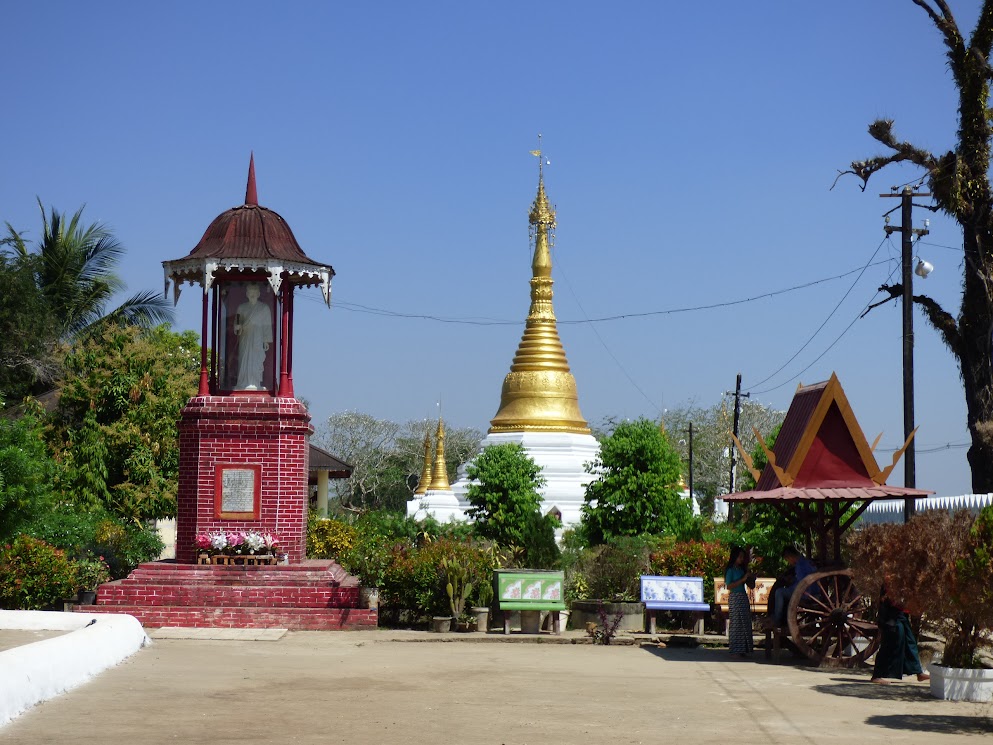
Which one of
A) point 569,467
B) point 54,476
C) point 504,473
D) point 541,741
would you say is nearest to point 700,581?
point 541,741

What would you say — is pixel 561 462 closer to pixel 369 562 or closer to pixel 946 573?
pixel 369 562

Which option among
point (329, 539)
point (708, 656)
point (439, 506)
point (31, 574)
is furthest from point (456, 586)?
point (439, 506)

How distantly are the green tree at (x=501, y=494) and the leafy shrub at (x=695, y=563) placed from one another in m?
12.5

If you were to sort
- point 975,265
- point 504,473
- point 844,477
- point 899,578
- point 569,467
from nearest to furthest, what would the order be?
point 899,578 → point 844,477 → point 975,265 → point 504,473 → point 569,467

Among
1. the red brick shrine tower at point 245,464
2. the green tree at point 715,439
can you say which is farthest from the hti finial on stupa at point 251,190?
the green tree at point 715,439

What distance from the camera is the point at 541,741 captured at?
9430 mm

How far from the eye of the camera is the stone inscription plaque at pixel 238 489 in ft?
66.6

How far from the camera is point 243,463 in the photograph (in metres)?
20.4

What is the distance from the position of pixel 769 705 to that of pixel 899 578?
2065 mm

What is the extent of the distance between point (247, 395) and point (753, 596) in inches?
343

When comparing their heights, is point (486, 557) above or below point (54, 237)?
below

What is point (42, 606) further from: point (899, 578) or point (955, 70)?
point (955, 70)

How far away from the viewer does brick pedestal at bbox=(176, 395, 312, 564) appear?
20.3 meters

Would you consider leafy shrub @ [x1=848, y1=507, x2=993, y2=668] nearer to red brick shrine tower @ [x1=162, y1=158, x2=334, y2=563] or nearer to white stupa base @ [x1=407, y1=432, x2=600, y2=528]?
red brick shrine tower @ [x1=162, y1=158, x2=334, y2=563]
